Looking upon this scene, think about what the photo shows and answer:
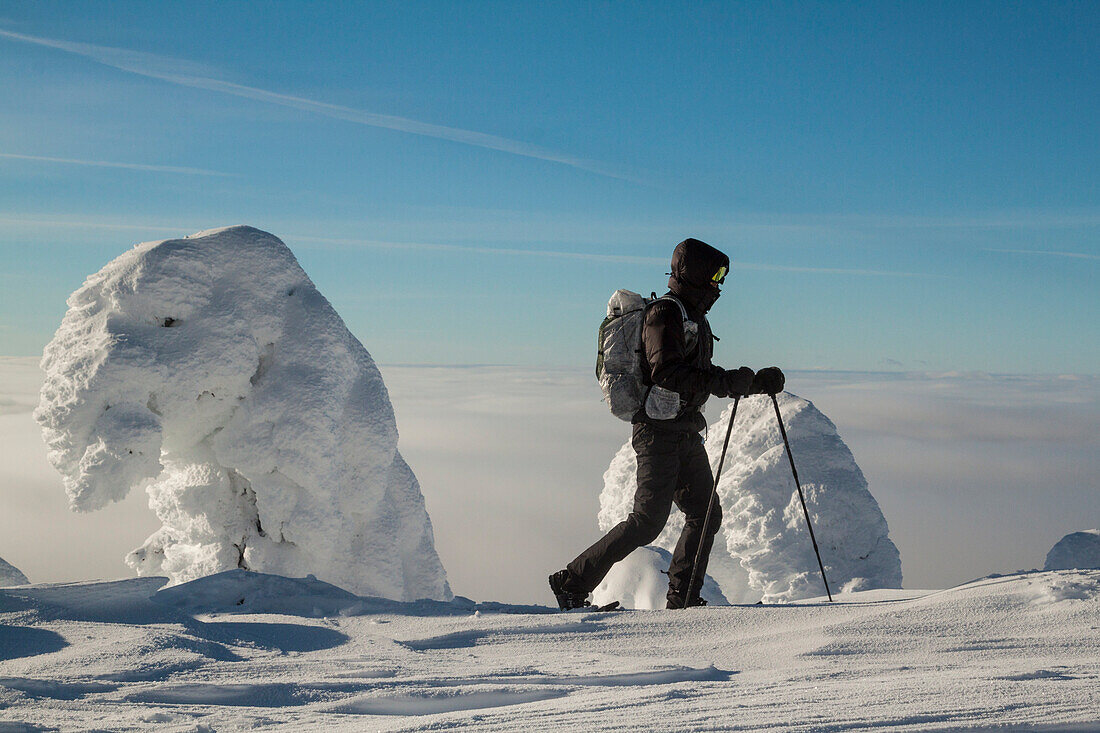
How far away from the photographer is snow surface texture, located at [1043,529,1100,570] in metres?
9.73

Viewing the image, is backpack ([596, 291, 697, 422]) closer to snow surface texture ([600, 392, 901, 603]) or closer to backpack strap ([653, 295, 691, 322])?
backpack strap ([653, 295, 691, 322])

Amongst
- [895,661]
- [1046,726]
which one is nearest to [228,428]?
[895,661]

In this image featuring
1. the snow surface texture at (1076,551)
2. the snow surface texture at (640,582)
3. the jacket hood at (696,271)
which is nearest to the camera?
the jacket hood at (696,271)

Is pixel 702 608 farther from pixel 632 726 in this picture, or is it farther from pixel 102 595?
pixel 102 595

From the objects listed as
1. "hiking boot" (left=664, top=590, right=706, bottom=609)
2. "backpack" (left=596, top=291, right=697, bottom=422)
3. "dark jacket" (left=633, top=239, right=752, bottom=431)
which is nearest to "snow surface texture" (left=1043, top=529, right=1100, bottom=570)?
"hiking boot" (left=664, top=590, right=706, bottom=609)

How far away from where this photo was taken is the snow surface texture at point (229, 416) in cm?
1002

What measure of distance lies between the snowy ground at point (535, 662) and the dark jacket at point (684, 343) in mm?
1355

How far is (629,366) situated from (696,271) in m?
0.79

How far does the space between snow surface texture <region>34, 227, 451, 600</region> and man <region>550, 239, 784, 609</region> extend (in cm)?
609

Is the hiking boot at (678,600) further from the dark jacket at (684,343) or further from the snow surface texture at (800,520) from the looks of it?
the snow surface texture at (800,520)

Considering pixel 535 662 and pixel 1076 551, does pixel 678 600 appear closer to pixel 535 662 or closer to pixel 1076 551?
pixel 535 662

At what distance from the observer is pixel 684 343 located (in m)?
5.91

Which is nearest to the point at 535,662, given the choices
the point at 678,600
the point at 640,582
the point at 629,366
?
the point at 678,600

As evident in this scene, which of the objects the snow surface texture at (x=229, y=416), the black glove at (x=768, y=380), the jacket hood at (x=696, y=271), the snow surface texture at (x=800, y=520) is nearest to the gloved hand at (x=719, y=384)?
the black glove at (x=768, y=380)
